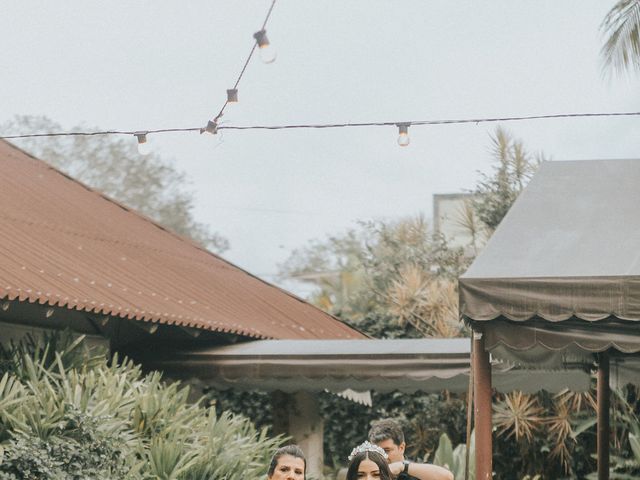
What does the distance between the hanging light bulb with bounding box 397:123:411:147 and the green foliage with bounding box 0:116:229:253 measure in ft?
102

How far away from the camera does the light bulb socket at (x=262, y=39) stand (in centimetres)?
736

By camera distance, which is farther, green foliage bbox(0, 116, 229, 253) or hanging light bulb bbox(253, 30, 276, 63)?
green foliage bbox(0, 116, 229, 253)

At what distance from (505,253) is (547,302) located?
687 millimetres

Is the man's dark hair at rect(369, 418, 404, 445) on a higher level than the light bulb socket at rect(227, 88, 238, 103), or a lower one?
lower

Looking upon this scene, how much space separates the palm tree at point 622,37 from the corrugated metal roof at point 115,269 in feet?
17.1

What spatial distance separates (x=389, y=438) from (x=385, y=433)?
0.12 feet

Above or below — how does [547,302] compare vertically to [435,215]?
below

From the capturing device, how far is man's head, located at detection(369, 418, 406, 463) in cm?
689

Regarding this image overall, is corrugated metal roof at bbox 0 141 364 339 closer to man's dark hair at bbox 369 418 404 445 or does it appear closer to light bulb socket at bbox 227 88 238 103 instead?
light bulb socket at bbox 227 88 238 103

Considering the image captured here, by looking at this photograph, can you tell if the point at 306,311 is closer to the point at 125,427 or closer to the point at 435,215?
the point at 125,427

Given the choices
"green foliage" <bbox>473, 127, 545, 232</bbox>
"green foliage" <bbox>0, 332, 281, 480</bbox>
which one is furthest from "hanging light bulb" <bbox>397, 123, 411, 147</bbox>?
"green foliage" <bbox>473, 127, 545, 232</bbox>

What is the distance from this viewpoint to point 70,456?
337 inches

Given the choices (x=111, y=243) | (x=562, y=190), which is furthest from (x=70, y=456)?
(x=111, y=243)

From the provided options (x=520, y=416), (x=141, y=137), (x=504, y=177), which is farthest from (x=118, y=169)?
(x=141, y=137)
